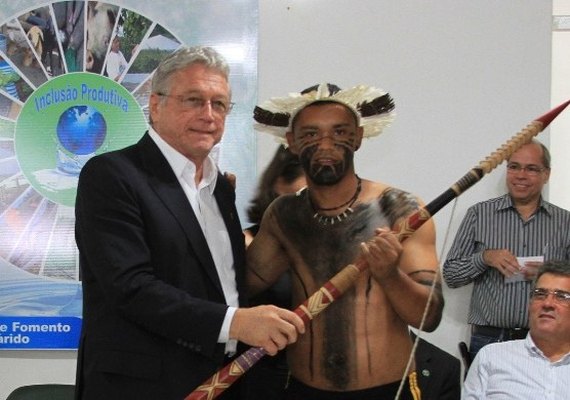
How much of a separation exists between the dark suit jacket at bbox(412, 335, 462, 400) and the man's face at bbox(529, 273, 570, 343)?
0.35m

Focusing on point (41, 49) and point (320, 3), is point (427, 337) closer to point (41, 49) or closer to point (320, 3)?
point (320, 3)

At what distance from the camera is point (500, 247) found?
145 inches

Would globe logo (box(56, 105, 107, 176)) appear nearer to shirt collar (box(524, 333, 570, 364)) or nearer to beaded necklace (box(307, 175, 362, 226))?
beaded necklace (box(307, 175, 362, 226))

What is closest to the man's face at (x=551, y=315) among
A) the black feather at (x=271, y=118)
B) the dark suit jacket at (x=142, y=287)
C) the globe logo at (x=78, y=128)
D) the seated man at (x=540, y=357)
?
the seated man at (x=540, y=357)

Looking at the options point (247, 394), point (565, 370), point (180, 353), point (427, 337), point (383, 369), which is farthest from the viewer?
point (427, 337)

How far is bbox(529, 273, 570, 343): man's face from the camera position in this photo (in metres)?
2.75

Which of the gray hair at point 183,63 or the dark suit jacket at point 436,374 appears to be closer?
the gray hair at point 183,63

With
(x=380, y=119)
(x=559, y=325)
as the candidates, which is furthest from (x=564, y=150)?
(x=380, y=119)

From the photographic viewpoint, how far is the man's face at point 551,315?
2752mm

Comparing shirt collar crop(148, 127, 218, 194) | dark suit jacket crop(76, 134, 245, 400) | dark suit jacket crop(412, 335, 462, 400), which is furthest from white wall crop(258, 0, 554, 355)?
dark suit jacket crop(76, 134, 245, 400)

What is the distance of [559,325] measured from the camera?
2.75 m

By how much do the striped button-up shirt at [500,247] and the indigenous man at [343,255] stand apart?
1.58 meters

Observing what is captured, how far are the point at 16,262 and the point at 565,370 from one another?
2507 millimetres

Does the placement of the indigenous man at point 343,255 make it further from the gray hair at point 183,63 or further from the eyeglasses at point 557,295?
Result: the eyeglasses at point 557,295
